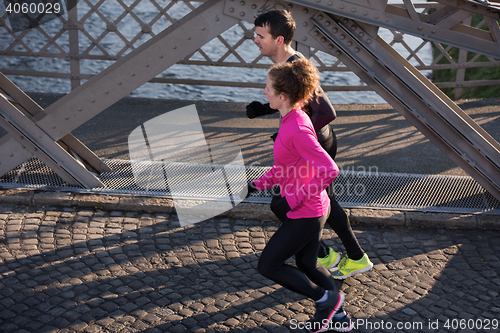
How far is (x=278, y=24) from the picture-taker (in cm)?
382

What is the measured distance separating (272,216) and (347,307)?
150cm

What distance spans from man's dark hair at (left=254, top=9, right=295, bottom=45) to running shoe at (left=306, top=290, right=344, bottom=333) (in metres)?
1.87

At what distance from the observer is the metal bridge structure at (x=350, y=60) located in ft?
15.4

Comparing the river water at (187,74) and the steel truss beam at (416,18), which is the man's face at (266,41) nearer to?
the steel truss beam at (416,18)

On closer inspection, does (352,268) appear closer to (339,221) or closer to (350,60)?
(339,221)

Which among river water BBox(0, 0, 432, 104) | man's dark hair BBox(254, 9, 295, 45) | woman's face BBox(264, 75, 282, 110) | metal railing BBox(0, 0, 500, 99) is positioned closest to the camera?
woman's face BBox(264, 75, 282, 110)

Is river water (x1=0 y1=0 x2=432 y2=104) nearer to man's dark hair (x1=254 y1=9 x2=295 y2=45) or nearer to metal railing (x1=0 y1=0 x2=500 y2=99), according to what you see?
metal railing (x1=0 y1=0 x2=500 y2=99)

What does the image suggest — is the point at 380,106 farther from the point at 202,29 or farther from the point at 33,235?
the point at 33,235

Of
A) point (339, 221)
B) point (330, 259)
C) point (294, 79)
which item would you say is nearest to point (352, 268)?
point (330, 259)

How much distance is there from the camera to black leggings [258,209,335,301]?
3447 millimetres

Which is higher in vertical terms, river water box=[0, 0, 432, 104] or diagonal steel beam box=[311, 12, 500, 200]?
river water box=[0, 0, 432, 104]

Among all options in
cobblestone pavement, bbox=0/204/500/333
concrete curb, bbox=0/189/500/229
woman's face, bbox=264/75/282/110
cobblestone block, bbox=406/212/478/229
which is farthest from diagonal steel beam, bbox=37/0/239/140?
cobblestone block, bbox=406/212/478/229

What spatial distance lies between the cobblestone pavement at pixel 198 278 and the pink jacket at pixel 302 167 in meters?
0.99

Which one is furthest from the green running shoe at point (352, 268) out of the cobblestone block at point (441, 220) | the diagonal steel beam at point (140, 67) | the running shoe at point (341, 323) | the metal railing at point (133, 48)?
the metal railing at point (133, 48)
